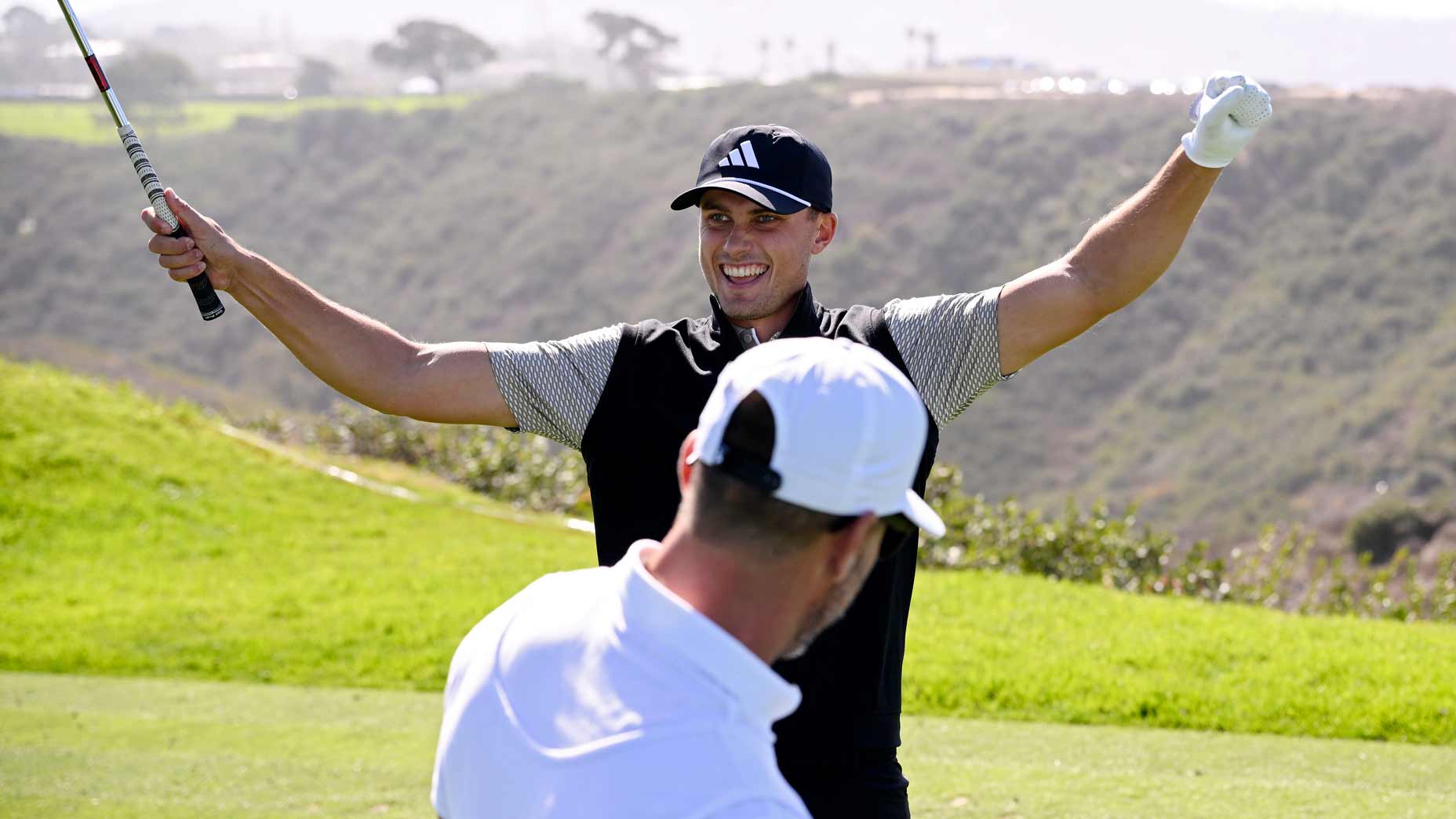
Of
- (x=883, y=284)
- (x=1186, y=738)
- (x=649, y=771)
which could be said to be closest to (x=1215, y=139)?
(x=649, y=771)

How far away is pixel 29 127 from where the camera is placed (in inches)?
3322

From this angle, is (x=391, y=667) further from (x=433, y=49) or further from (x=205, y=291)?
(x=433, y=49)

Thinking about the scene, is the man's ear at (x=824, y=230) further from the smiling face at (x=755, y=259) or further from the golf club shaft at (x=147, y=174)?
the golf club shaft at (x=147, y=174)

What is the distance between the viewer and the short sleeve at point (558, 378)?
3033mm

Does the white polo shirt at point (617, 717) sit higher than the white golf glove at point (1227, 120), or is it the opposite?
the white golf glove at point (1227, 120)

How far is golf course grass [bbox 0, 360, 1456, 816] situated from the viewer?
18.7ft

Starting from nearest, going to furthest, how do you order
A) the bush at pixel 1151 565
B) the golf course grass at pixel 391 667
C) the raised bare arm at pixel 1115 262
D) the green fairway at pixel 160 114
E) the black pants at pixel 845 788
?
the black pants at pixel 845 788, the raised bare arm at pixel 1115 262, the golf course grass at pixel 391 667, the bush at pixel 1151 565, the green fairway at pixel 160 114

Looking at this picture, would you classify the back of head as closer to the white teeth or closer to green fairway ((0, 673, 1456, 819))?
the white teeth

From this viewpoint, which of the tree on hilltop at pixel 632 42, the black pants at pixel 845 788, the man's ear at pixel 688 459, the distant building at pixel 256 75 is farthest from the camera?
the distant building at pixel 256 75

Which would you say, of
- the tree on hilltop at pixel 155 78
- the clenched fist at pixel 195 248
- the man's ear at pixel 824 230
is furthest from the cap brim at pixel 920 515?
the tree on hilltop at pixel 155 78

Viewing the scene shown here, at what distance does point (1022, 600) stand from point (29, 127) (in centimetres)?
8701

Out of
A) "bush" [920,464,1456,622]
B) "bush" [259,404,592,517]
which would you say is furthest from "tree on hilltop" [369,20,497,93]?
"bush" [920,464,1456,622]

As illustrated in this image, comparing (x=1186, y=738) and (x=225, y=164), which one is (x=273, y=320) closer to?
(x=1186, y=738)

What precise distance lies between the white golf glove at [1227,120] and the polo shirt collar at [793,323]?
0.81 m
